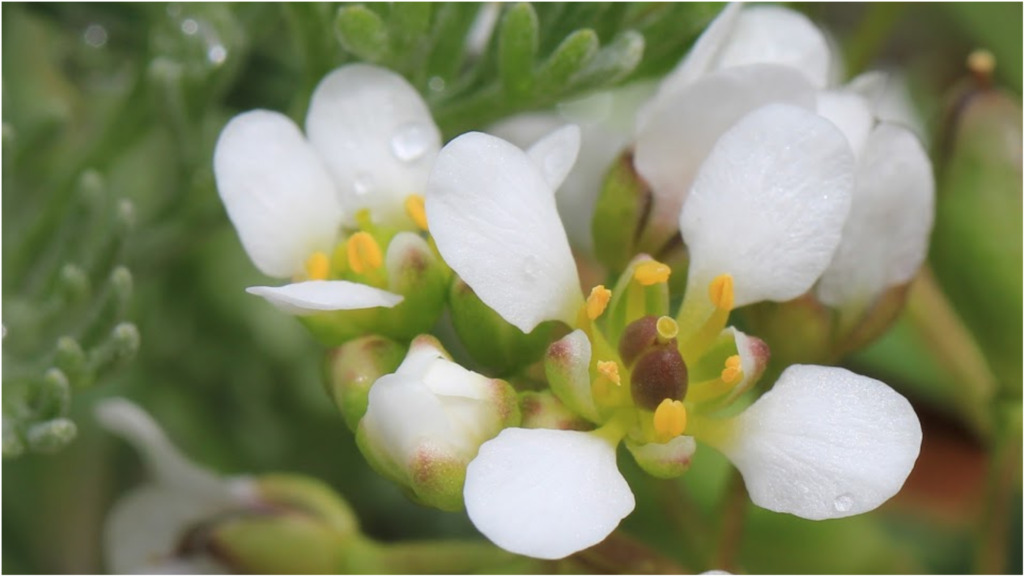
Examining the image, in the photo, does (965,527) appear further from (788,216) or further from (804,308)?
(788,216)

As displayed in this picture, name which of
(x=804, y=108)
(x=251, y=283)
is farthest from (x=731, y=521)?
(x=251, y=283)

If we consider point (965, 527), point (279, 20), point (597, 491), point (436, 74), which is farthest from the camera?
point (965, 527)

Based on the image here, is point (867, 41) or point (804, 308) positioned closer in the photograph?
point (804, 308)

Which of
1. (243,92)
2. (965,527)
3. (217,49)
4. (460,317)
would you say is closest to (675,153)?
(460,317)

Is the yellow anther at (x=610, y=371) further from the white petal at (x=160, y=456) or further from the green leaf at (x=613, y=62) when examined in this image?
the white petal at (x=160, y=456)

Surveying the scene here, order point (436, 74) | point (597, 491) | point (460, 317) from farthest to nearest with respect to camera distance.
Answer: point (436, 74) < point (460, 317) < point (597, 491)

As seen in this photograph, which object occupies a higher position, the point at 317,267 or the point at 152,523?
the point at 317,267

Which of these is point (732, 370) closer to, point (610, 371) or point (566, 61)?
point (610, 371)
